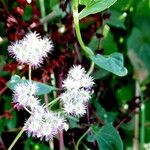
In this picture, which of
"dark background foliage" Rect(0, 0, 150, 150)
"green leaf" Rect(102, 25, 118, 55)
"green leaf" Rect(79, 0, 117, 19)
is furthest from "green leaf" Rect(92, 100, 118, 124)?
"green leaf" Rect(79, 0, 117, 19)

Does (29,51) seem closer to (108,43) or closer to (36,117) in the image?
(36,117)

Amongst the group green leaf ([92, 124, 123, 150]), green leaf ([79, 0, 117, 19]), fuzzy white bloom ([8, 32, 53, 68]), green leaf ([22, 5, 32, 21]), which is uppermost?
green leaf ([22, 5, 32, 21])

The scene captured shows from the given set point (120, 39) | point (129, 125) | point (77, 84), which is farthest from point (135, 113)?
point (77, 84)

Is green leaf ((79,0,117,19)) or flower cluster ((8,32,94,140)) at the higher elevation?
green leaf ((79,0,117,19))

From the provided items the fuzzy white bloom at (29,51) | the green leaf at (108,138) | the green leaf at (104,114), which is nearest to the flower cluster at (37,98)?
the fuzzy white bloom at (29,51)

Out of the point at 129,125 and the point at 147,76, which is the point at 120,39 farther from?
the point at 129,125

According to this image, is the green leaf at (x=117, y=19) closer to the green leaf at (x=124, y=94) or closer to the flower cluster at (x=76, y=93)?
the green leaf at (x=124, y=94)

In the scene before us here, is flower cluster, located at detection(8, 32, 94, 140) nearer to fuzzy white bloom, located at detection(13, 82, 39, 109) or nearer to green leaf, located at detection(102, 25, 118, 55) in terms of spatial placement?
fuzzy white bloom, located at detection(13, 82, 39, 109)

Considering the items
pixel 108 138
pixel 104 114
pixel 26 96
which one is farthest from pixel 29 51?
pixel 104 114

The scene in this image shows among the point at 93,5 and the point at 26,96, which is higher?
the point at 93,5
